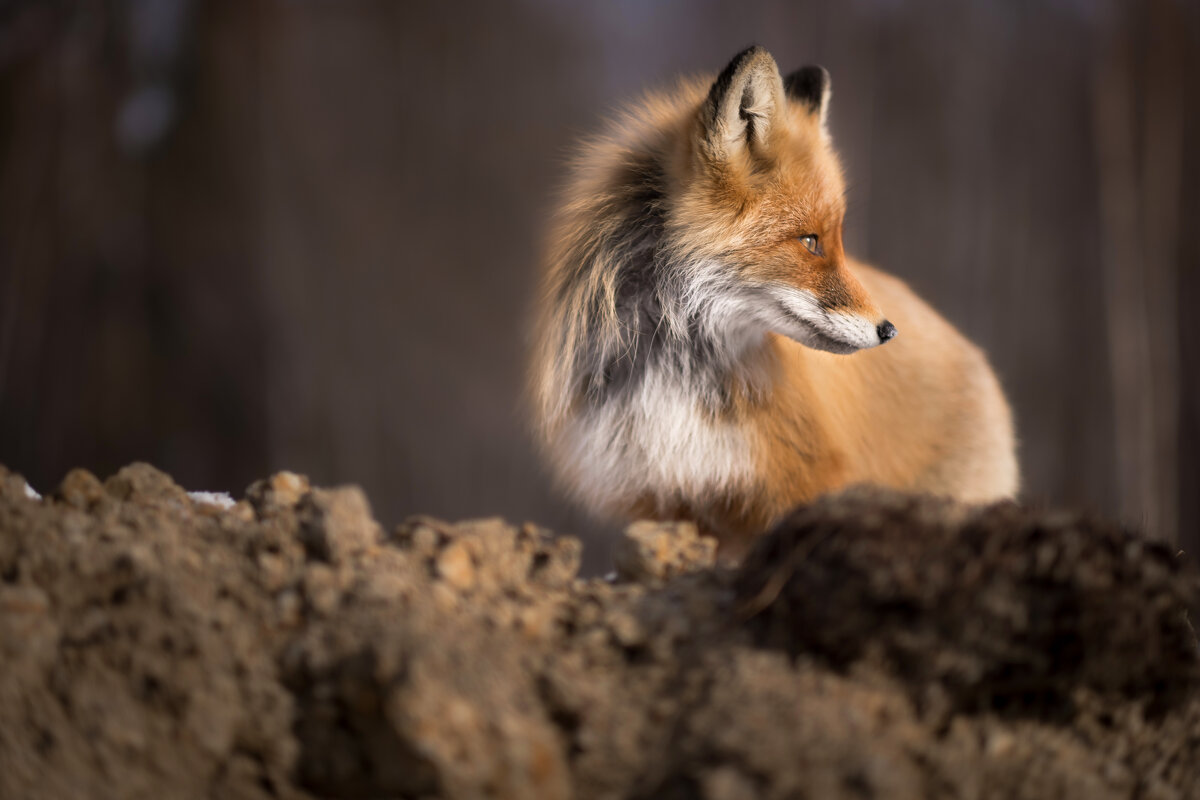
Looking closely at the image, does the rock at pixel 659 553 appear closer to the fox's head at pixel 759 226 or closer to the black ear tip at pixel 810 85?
the fox's head at pixel 759 226

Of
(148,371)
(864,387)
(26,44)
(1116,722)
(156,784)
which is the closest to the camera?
(156,784)

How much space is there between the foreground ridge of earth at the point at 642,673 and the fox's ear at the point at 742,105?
2.66 ft

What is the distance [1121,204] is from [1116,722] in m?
2.46

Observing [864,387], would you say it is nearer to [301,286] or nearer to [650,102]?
[650,102]

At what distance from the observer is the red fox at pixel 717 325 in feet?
4.63

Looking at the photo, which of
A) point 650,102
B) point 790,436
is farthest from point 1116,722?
point 650,102

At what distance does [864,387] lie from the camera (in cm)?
166

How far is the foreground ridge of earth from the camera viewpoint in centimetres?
60

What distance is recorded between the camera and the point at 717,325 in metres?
1.49

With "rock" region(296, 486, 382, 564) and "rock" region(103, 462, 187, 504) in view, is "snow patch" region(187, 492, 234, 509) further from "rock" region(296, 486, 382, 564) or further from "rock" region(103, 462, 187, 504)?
"rock" region(296, 486, 382, 564)

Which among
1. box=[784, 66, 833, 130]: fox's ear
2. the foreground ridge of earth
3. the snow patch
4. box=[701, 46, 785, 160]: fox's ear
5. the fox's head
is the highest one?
box=[784, 66, 833, 130]: fox's ear

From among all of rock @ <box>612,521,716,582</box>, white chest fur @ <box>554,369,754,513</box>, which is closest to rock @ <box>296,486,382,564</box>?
rock @ <box>612,521,716,582</box>

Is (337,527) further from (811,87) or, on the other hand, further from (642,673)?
(811,87)

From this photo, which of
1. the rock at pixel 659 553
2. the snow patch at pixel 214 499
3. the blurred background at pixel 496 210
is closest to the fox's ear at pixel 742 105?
the rock at pixel 659 553
